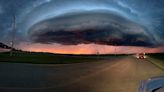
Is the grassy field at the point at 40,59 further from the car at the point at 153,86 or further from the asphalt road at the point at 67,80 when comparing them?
the car at the point at 153,86

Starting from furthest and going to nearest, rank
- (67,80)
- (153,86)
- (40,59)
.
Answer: (40,59) → (67,80) → (153,86)

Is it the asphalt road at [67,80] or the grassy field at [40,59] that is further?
the grassy field at [40,59]

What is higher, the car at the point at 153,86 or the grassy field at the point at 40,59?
the grassy field at the point at 40,59

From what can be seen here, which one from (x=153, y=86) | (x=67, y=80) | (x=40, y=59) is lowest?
(x=67, y=80)

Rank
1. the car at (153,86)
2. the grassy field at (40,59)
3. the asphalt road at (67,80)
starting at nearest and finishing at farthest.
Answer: the car at (153,86)
the asphalt road at (67,80)
the grassy field at (40,59)

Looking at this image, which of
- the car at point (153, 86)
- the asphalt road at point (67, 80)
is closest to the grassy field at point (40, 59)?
the asphalt road at point (67, 80)

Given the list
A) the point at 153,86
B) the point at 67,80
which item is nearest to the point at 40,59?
the point at 67,80

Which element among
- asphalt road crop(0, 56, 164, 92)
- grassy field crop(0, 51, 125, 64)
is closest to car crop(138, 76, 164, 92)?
asphalt road crop(0, 56, 164, 92)

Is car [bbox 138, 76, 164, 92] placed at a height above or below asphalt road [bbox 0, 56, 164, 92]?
above

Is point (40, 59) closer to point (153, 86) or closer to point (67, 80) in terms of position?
point (67, 80)

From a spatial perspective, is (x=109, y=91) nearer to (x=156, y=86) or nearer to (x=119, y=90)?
(x=119, y=90)

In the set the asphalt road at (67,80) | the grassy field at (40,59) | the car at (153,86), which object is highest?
the grassy field at (40,59)

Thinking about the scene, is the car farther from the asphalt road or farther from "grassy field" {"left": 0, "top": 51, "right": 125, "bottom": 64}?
"grassy field" {"left": 0, "top": 51, "right": 125, "bottom": 64}

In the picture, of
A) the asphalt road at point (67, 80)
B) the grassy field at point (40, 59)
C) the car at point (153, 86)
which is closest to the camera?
the car at point (153, 86)
